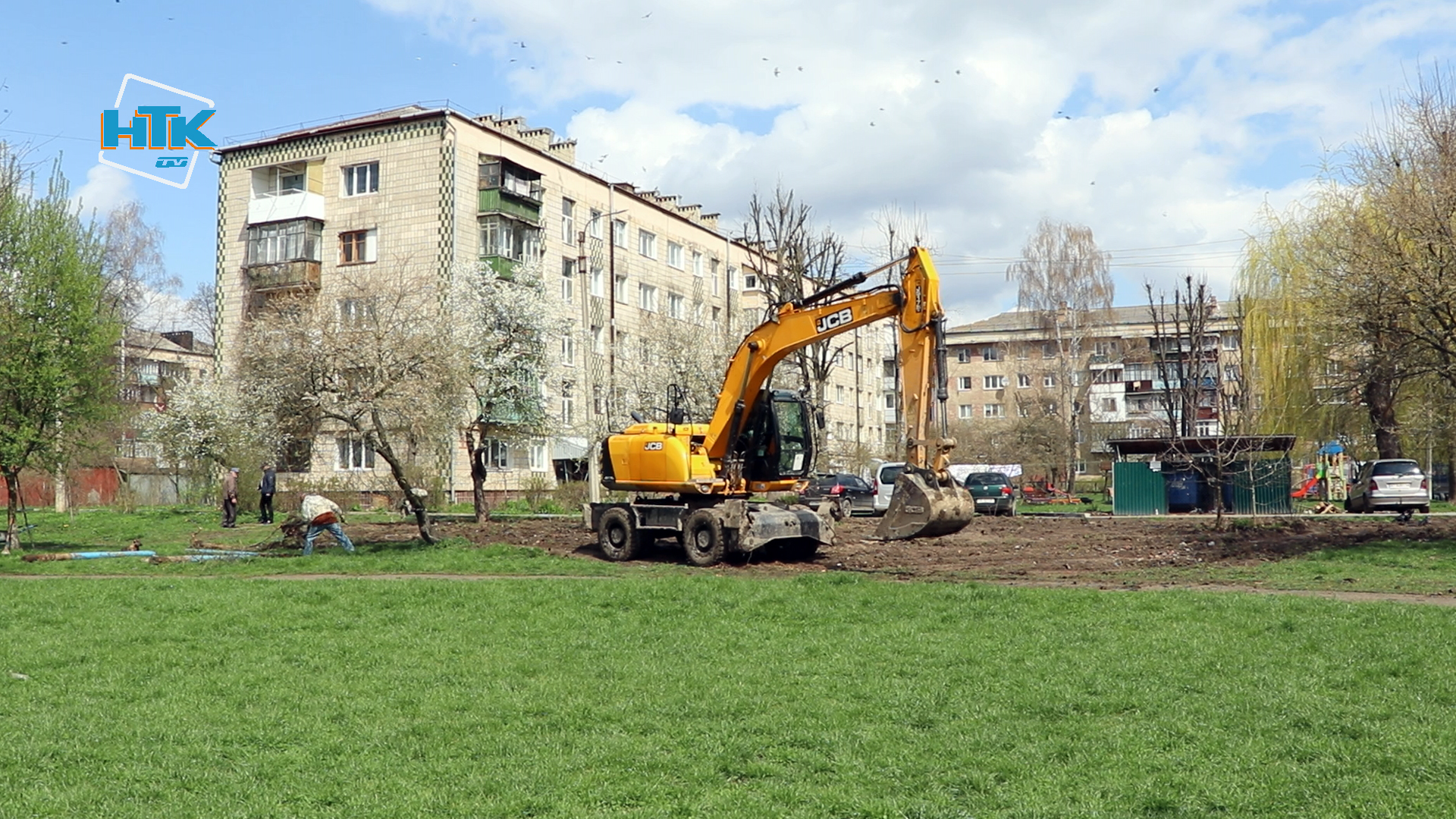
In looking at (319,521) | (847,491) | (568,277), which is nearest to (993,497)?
(847,491)

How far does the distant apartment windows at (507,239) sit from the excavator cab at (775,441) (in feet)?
89.3

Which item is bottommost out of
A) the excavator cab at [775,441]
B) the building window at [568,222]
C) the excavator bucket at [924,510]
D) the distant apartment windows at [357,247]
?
the excavator bucket at [924,510]

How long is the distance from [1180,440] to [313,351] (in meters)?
23.7

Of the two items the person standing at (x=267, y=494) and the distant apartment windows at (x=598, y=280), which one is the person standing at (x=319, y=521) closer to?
the person standing at (x=267, y=494)

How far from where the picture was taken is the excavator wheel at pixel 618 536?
2139cm

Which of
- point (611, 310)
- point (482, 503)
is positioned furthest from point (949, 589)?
point (611, 310)

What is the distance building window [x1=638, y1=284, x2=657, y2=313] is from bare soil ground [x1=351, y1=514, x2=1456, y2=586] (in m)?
27.8

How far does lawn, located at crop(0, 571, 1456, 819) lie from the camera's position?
6680 millimetres

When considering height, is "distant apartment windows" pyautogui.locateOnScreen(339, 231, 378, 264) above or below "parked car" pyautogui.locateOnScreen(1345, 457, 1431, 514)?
above

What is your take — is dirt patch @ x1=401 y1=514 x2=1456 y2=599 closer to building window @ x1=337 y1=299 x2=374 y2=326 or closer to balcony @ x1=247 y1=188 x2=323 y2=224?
building window @ x1=337 y1=299 x2=374 y2=326

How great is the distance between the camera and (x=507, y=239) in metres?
48.3

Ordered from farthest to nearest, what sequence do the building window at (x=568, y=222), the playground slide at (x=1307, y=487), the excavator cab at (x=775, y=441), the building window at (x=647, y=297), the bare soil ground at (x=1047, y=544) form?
the building window at (x=647, y=297)
the building window at (x=568, y=222)
the playground slide at (x=1307, y=487)
the excavator cab at (x=775, y=441)
the bare soil ground at (x=1047, y=544)

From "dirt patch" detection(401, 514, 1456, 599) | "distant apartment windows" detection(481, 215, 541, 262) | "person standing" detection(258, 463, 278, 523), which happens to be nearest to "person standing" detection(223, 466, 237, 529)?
"person standing" detection(258, 463, 278, 523)

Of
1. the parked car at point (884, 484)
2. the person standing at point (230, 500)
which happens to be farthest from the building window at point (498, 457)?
the parked car at point (884, 484)
